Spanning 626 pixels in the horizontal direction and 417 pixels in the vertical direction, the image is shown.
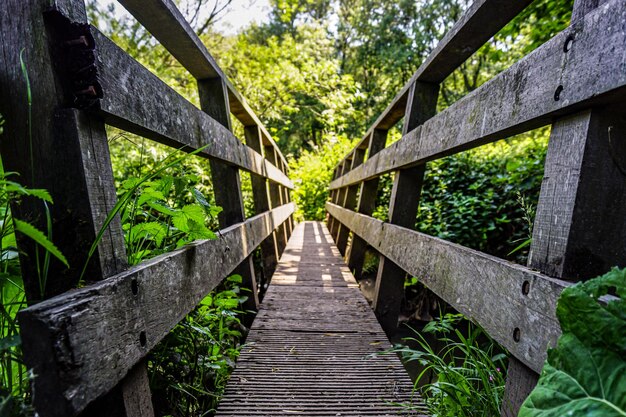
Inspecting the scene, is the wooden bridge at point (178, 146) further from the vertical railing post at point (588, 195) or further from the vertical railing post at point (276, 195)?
the vertical railing post at point (276, 195)

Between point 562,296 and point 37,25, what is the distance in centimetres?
→ 109

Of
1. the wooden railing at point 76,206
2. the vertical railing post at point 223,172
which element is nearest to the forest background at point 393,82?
the wooden railing at point 76,206

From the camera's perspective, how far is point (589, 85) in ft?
2.37

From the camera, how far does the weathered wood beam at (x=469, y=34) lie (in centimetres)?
120

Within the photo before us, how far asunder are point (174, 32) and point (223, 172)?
0.92m

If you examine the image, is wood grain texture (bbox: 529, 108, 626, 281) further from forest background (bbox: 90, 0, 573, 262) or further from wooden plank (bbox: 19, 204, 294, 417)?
wooden plank (bbox: 19, 204, 294, 417)

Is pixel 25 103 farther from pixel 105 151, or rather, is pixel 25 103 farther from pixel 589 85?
pixel 589 85

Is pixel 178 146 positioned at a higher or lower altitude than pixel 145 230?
higher

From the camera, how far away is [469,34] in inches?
55.8

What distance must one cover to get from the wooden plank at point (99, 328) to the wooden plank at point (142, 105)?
1.18ft

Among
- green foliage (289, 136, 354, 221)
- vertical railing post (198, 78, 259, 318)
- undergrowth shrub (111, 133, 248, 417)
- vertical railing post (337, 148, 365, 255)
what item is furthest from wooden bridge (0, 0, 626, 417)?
green foliage (289, 136, 354, 221)

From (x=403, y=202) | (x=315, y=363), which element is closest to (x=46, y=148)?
(x=315, y=363)

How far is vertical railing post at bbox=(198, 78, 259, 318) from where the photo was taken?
2.08 metres

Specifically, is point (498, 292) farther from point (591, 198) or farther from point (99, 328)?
point (99, 328)
